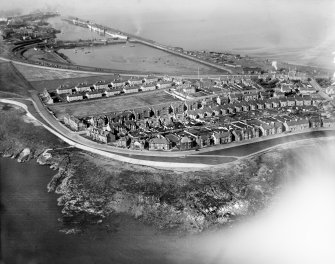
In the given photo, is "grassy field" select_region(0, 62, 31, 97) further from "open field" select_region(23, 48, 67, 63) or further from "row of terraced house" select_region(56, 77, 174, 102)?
"open field" select_region(23, 48, 67, 63)

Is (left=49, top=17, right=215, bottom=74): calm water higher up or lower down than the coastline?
higher up

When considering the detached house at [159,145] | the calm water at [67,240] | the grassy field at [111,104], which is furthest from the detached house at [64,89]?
the calm water at [67,240]

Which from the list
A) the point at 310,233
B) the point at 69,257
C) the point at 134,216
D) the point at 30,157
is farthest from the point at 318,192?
the point at 30,157

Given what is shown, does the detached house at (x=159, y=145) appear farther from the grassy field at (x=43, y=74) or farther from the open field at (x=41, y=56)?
the open field at (x=41, y=56)

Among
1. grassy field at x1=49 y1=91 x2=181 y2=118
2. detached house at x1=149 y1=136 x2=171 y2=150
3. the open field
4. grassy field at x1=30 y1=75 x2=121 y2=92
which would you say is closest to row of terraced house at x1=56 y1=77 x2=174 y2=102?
grassy field at x1=49 y1=91 x2=181 y2=118

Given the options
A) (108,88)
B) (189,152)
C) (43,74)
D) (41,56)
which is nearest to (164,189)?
(189,152)

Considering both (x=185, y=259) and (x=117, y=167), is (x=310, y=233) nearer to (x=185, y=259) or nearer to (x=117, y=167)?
(x=185, y=259)
